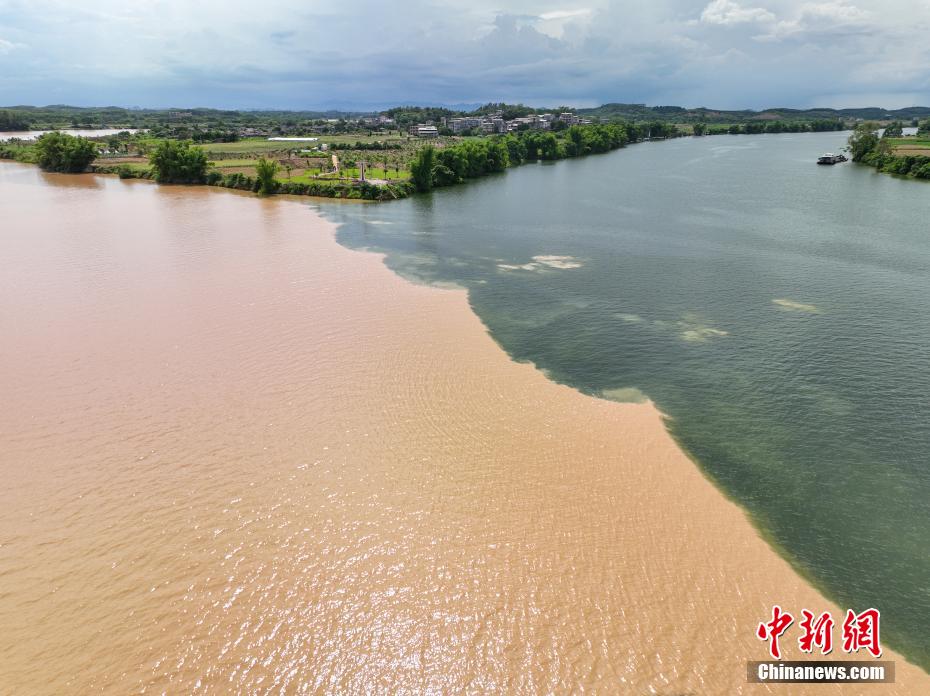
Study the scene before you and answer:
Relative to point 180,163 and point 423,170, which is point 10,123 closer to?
point 180,163

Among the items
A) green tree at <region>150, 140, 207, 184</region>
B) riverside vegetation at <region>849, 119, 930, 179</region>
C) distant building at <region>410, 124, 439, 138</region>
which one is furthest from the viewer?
distant building at <region>410, 124, 439, 138</region>

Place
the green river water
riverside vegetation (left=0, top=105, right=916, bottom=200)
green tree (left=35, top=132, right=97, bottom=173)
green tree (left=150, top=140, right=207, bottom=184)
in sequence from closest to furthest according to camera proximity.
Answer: the green river water → riverside vegetation (left=0, top=105, right=916, bottom=200) → green tree (left=150, top=140, right=207, bottom=184) → green tree (left=35, top=132, right=97, bottom=173)

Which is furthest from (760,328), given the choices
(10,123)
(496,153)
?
(10,123)

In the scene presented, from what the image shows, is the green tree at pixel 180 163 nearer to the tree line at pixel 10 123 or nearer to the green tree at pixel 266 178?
the green tree at pixel 266 178

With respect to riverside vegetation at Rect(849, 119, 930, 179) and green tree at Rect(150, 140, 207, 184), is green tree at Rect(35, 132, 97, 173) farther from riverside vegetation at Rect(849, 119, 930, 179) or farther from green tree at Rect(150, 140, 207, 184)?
riverside vegetation at Rect(849, 119, 930, 179)

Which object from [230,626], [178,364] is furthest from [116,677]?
[178,364]

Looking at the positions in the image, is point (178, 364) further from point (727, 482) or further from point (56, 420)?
point (727, 482)

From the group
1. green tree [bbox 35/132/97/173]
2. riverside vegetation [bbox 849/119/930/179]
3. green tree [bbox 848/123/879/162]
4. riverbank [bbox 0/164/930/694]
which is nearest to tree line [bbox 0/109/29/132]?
green tree [bbox 35/132/97/173]
